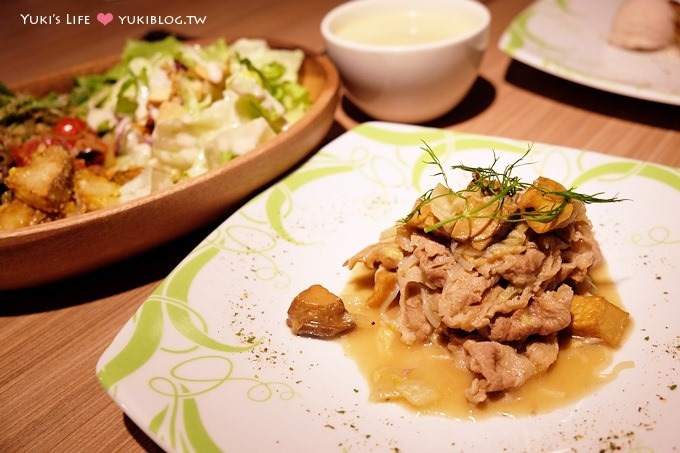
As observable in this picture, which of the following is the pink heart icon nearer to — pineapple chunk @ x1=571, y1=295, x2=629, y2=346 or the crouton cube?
the crouton cube

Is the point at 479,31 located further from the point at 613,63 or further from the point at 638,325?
the point at 638,325

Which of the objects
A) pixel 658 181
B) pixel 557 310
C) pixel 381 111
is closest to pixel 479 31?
pixel 381 111

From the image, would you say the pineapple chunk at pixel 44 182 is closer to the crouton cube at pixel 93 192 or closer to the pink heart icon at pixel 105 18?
the crouton cube at pixel 93 192

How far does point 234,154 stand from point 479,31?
165 centimetres

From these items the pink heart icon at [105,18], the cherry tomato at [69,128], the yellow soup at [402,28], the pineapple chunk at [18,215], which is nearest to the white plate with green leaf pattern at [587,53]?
the yellow soup at [402,28]

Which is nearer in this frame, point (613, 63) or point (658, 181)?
point (658, 181)

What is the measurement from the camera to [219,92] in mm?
3723

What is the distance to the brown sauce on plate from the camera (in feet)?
6.53

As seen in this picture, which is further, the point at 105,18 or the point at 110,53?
the point at 105,18

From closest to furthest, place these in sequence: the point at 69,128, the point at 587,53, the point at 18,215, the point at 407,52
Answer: the point at 18,215 < the point at 407,52 < the point at 69,128 < the point at 587,53

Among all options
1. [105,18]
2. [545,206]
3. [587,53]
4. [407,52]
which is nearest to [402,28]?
[407,52]

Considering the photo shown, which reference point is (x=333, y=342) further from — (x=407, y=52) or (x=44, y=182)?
(x=407, y=52)

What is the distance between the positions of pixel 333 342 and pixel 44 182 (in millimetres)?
1676

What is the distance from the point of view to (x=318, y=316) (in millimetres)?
2240
